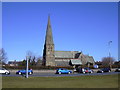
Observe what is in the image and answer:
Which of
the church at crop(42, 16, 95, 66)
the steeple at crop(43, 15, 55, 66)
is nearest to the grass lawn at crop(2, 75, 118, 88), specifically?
the steeple at crop(43, 15, 55, 66)

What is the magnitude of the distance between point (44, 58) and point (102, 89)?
358 feet

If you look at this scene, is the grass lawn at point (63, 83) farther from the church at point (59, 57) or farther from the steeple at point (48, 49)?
the church at point (59, 57)

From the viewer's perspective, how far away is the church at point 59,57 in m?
120

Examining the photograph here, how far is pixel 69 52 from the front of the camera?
14362 cm

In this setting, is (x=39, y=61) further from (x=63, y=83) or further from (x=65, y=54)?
(x=63, y=83)

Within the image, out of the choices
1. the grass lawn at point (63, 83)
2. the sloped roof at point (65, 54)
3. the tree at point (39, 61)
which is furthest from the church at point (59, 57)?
the grass lawn at point (63, 83)

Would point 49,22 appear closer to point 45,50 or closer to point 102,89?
point 45,50

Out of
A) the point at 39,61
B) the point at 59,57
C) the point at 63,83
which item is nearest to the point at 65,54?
the point at 59,57

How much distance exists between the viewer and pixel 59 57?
5487 inches

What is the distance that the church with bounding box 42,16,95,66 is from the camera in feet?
394

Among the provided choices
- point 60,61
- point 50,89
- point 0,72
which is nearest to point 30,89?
point 50,89

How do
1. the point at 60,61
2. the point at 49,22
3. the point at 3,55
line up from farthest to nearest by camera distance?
the point at 60,61 → the point at 49,22 → the point at 3,55

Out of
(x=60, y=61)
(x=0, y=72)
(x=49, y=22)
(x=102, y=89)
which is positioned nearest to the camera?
(x=102, y=89)

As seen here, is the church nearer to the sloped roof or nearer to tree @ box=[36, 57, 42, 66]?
the sloped roof
